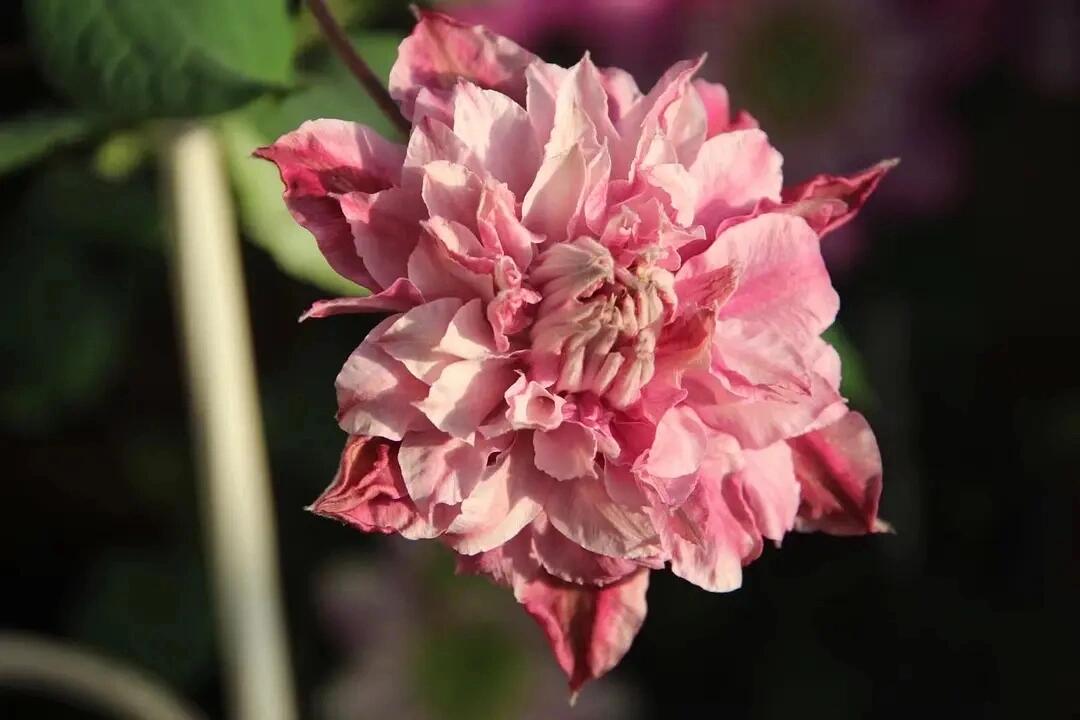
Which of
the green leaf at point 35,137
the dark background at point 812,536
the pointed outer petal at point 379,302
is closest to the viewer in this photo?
the pointed outer petal at point 379,302

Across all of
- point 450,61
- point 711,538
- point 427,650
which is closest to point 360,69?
point 450,61

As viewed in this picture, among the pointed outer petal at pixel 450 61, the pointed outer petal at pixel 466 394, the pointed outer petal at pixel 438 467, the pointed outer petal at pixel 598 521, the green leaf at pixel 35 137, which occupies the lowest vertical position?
the pointed outer petal at pixel 598 521

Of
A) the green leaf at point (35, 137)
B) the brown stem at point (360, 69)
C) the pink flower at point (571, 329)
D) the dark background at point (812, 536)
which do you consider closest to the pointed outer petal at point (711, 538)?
the pink flower at point (571, 329)

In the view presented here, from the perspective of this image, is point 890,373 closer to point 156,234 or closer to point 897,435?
point 897,435

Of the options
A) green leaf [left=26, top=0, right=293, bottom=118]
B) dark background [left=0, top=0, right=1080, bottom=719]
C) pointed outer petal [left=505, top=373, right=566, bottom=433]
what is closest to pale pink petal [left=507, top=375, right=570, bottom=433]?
pointed outer petal [left=505, top=373, right=566, bottom=433]

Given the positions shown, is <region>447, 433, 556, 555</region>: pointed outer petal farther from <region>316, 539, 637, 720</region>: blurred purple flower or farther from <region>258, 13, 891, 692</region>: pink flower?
<region>316, 539, 637, 720</region>: blurred purple flower

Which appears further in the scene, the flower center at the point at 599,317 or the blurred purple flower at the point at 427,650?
the blurred purple flower at the point at 427,650

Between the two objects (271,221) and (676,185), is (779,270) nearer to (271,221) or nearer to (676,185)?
(676,185)

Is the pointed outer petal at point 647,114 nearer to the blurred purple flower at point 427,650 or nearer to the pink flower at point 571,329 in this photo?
the pink flower at point 571,329
